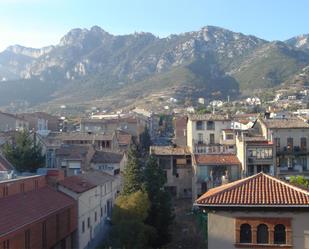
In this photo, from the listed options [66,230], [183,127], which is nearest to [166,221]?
[66,230]

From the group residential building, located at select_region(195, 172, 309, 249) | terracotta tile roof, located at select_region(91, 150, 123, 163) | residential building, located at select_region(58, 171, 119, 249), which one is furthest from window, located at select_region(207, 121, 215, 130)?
residential building, located at select_region(195, 172, 309, 249)

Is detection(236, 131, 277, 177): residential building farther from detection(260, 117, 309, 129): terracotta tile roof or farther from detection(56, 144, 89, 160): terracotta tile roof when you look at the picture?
detection(56, 144, 89, 160): terracotta tile roof

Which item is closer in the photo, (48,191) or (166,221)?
(48,191)

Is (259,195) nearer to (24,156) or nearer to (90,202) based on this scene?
(90,202)

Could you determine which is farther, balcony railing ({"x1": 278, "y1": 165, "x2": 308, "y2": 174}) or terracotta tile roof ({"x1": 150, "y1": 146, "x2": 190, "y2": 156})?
terracotta tile roof ({"x1": 150, "y1": 146, "x2": 190, "y2": 156})

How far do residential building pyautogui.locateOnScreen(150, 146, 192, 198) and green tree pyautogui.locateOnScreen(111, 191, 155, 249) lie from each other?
24993 millimetres

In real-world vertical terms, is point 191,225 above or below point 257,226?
below

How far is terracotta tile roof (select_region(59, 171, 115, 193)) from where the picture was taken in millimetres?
41469

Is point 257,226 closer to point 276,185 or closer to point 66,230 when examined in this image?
point 276,185

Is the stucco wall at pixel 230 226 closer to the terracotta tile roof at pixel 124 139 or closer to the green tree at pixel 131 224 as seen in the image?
the green tree at pixel 131 224

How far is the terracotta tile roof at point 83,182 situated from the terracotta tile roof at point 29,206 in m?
1.28

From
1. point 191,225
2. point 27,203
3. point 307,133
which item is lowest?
point 191,225

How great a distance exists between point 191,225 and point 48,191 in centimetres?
1706

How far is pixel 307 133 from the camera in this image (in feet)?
213
